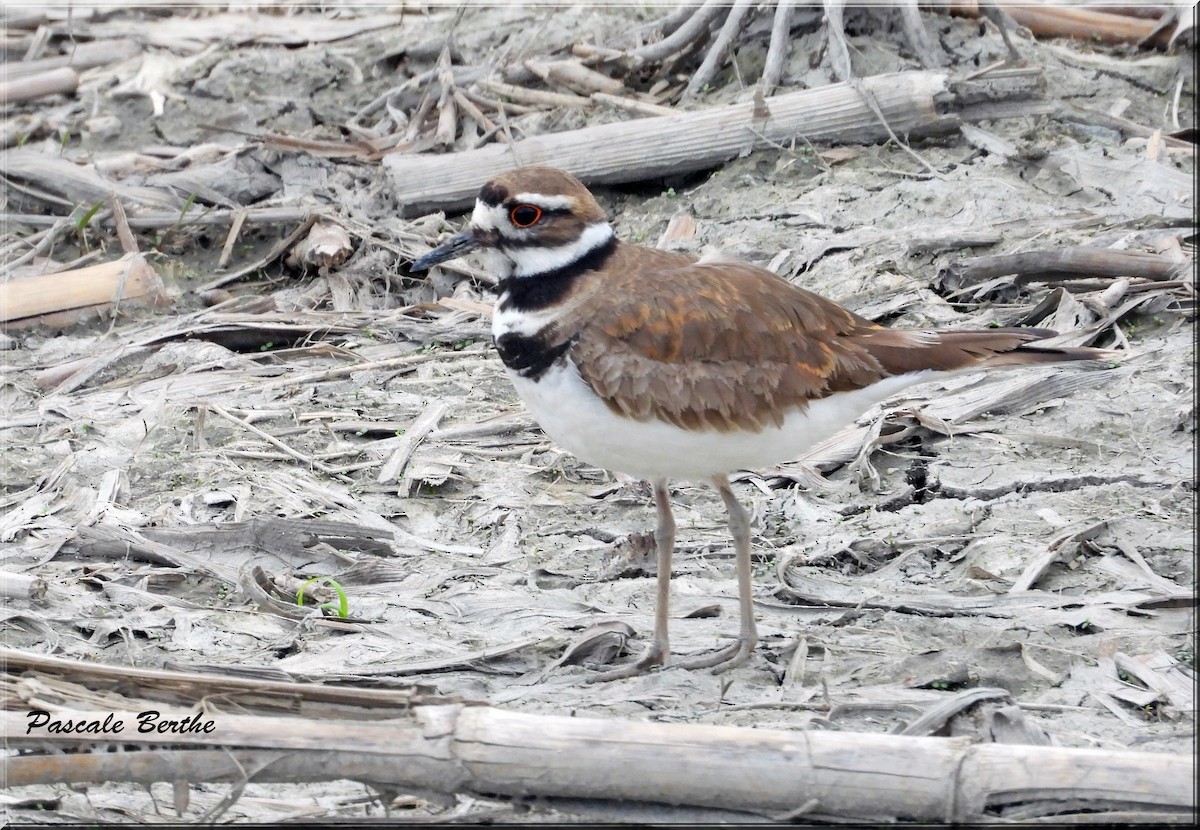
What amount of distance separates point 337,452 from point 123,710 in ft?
9.13

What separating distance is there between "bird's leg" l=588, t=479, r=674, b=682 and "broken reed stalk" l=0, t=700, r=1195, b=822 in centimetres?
118

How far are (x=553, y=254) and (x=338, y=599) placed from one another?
163 cm

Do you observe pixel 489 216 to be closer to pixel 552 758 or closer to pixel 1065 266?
pixel 552 758

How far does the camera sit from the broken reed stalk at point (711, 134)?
25.9 feet

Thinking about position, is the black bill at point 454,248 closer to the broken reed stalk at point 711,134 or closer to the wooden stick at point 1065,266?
the wooden stick at point 1065,266

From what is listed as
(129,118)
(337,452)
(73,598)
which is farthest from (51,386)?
(129,118)

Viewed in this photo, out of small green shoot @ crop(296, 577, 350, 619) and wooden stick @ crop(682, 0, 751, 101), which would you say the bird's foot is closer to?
small green shoot @ crop(296, 577, 350, 619)

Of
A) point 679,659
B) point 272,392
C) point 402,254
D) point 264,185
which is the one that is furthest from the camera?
point 264,185

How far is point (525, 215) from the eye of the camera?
4363 millimetres

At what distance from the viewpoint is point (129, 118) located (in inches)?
390

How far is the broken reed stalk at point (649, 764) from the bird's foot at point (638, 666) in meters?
1.15

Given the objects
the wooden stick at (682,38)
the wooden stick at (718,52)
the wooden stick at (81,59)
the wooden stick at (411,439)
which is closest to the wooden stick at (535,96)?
the wooden stick at (682,38)

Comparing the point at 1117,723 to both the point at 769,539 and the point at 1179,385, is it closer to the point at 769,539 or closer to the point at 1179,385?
the point at 769,539

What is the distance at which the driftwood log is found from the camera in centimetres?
317
